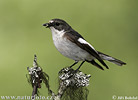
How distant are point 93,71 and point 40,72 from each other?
348cm

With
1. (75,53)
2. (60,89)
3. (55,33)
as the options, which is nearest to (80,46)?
(75,53)

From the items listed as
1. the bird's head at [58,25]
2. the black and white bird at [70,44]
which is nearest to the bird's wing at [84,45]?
the black and white bird at [70,44]

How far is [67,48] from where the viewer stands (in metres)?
3.73

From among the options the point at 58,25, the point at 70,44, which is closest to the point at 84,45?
the point at 70,44

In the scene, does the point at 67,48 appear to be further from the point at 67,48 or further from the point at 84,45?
the point at 84,45

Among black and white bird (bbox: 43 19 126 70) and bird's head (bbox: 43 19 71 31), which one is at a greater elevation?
bird's head (bbox: 43 19 71 31)

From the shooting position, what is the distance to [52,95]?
292 centimetres

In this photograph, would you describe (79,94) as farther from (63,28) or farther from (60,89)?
(63,28)

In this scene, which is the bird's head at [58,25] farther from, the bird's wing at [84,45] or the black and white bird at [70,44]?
the bird's wing at [84,45]

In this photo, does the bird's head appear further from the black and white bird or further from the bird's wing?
the bird's wing

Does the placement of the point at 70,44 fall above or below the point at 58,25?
below

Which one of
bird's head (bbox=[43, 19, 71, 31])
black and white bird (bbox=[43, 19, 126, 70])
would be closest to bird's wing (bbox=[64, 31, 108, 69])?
black and white bird (bbox=[43, 19, 126, 70])

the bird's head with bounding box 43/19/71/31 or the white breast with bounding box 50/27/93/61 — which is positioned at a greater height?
the bird's head with bounding box 43/19/71/31

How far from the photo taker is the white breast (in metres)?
3.73
